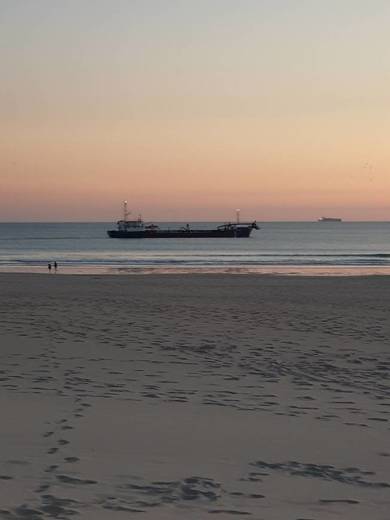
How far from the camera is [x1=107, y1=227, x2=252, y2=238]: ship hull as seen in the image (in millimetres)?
106375

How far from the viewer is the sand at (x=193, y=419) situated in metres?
4.08

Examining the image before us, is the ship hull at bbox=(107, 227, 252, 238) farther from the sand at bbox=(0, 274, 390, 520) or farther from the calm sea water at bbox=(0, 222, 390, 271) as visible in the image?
the sand at bbox=(0, 274, 390, 520)

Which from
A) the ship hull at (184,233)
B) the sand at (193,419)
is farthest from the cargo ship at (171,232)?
the sand at (193,419)

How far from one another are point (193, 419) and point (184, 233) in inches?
3889

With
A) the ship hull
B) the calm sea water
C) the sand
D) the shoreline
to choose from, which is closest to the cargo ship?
the ship hull

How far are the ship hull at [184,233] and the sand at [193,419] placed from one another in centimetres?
9310

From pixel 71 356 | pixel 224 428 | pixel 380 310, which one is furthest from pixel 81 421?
pixel 380 310

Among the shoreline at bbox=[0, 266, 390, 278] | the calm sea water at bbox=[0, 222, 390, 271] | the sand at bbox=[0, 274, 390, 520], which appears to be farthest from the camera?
the calm sea water at bbox=[0, 222, 390, 271]

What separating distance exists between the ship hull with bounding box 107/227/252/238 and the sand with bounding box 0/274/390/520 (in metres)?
93.1

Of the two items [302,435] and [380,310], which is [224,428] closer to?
[302,435]

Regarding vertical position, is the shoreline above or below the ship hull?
below

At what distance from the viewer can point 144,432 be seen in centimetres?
548

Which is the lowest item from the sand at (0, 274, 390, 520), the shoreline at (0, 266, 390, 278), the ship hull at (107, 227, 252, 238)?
the shoreline at (0, 266, 390, 278)

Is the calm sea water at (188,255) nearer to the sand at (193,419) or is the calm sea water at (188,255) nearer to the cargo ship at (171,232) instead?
the cargo ship at (171,232)
